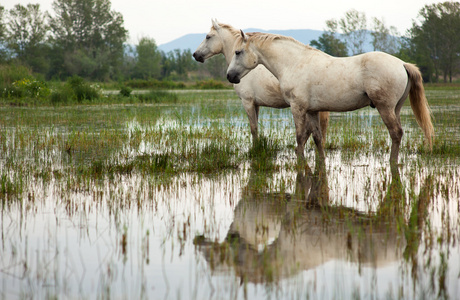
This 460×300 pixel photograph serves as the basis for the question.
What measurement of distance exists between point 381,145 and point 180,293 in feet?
23.0

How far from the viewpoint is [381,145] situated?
9117 millimetres

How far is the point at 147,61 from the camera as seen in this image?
75.2m

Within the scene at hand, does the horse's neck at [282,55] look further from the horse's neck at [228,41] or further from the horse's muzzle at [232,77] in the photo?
the horse's neck at [228,41]

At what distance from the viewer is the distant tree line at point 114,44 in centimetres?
5809

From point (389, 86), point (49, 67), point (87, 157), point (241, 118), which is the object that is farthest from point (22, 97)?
point (49, 67)

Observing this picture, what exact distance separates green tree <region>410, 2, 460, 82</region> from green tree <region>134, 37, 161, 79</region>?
3800 centimetres

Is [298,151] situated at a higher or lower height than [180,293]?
higher

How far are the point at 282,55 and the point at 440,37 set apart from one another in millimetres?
58037

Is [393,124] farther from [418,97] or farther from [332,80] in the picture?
[332,80]

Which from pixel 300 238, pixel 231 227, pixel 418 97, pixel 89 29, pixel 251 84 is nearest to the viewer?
pixel 300 238

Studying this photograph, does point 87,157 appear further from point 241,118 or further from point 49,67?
point 49,67

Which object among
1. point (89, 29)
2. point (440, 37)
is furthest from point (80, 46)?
point (440, 37)

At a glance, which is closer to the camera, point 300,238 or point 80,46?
point 300,238

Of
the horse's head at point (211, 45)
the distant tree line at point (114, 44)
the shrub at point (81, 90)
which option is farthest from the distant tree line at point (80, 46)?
the horse's head at point (211, 45)
